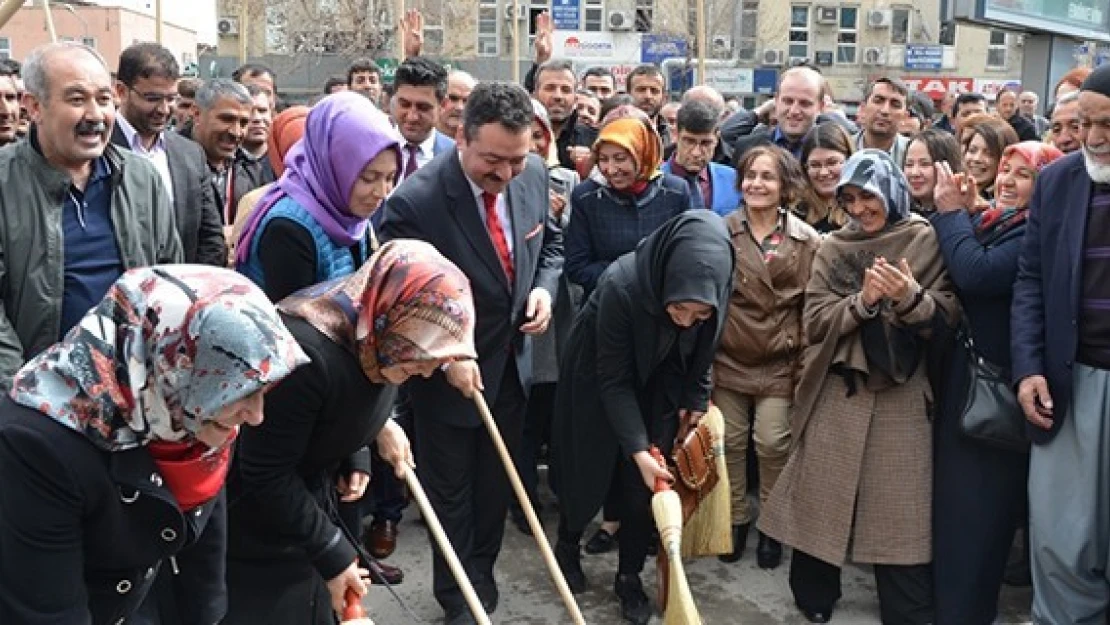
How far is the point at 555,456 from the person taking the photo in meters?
4.00

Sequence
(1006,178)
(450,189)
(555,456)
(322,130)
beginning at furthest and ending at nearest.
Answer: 1. (555,456)
2. (1006,178)
3. (450,189)
4. (322,130)

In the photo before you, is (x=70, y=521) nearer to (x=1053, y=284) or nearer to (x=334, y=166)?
(x=334, y=166)

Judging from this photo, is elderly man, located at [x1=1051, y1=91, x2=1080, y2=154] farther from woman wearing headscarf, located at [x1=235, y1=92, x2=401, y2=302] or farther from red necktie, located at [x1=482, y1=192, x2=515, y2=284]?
woman wearing headscarf, located at [x1=235, y1=92, x2=401, y2=302]

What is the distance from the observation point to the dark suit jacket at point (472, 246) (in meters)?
3.42

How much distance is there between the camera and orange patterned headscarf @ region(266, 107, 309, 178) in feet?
13.4

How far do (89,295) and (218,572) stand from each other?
1.06 metres

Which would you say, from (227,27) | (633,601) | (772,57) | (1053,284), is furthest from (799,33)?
Result: (633,601)

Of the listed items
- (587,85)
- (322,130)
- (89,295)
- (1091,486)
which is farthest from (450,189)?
(587,85)

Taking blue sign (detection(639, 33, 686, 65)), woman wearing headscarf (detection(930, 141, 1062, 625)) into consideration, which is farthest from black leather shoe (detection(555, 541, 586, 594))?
blue sign (detection(639, 33, 686, 65))

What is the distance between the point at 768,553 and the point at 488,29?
2847 cm

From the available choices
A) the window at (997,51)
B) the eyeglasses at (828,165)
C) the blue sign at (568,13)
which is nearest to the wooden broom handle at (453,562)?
A: the eyeglasses at (828,165)

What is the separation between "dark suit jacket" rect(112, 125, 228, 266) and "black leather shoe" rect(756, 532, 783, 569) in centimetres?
244

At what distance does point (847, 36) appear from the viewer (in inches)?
1259

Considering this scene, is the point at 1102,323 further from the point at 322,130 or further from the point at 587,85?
the point at 587,85
